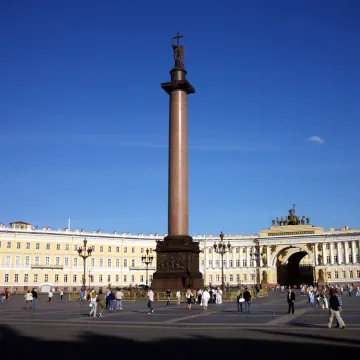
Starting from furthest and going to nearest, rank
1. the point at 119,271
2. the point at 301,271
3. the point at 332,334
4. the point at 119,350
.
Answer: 1. the point at 301,271
2. the point at 119,271
3. the point at 332,334
4. the point at 119,350

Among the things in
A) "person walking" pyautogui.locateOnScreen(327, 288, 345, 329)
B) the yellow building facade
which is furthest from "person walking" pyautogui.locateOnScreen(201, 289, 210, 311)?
the yellow building facade

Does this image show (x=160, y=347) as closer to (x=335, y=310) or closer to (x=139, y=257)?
(x=335, y=310)

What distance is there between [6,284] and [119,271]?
23.1 meters

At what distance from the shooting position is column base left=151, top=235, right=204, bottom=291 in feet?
125

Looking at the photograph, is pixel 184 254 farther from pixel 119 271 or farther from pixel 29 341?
pixel 119 271

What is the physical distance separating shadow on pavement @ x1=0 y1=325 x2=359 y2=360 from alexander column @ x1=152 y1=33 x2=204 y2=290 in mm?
22553

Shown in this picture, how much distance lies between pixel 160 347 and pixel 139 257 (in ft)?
304

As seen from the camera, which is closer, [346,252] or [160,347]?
[160,347]

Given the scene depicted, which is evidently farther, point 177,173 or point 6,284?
point 6,284

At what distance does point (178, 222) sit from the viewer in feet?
129

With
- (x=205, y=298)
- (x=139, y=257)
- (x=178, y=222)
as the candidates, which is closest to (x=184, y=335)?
(x=205, y=298)

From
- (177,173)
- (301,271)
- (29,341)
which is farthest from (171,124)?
(301,271)

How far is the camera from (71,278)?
95000 millimetres

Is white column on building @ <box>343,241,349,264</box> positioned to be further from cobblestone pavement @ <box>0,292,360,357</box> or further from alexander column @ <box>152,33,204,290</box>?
cobblestone pavement @ <box>0,292,360,357</box>
